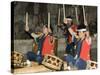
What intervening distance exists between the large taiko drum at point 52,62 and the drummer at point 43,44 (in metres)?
0.03

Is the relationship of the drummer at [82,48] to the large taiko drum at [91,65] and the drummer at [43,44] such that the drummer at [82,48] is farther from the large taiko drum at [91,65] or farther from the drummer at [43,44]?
the drummer at [43,44]

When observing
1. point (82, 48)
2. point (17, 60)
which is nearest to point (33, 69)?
point (17, 60)

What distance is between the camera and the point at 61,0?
6.38 feet

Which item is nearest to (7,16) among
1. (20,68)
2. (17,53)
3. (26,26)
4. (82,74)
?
(26,26)

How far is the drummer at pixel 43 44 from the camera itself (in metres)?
1.86

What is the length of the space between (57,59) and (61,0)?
1.63 ft

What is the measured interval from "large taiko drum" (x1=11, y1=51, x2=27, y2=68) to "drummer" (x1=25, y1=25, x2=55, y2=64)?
0.19 ft

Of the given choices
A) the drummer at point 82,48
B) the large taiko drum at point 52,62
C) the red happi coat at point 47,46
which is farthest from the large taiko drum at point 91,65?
the red happi coat at point 47,46

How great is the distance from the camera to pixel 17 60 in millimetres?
1805

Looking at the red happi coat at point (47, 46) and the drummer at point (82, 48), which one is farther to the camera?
the drummer at point (82, 48)

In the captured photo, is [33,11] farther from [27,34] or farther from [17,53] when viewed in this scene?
[17,53]

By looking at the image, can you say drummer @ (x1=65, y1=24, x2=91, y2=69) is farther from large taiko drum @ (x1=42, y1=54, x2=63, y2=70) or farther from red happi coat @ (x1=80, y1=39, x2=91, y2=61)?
large taiko drum @ (x1=42, y1=54, x2=63, y2=70)

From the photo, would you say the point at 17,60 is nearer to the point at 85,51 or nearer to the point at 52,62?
the point at 52,62

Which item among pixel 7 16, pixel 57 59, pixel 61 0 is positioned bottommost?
pixel 57 59
